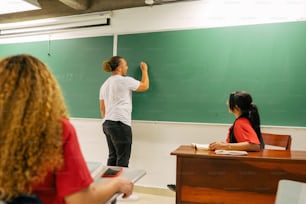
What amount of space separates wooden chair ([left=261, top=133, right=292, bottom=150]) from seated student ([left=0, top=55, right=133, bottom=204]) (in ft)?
6.65

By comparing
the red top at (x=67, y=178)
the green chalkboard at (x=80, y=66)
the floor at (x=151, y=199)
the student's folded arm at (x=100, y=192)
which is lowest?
the floor at (x=151, y=199)

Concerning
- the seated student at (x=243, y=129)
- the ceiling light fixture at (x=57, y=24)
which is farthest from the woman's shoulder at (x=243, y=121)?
the ceiling light fixture at (x=57, y=24)

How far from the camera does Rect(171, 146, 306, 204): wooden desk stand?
1779 millimetres

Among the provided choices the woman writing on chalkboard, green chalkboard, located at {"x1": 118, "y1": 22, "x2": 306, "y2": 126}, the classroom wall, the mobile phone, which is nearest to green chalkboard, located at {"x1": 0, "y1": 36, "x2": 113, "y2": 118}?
the classroom wall

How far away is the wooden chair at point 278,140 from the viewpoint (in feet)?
7.73

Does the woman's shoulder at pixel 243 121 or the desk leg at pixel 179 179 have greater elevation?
the woman's shoulder at pixel 243 121

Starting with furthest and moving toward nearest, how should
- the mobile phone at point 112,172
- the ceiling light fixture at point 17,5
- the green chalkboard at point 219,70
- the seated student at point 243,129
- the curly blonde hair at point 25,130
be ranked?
the ceiling light fixture at point 17,5 < the green chalkboard at point 219,70 < the seated student at point 243,129 < the mobile phone at point 112,172 < the curly blonde hair at point 25,130

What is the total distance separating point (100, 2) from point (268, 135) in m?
2.51

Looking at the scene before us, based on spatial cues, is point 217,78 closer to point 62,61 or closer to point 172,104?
point 172,104

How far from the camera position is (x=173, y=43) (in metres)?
3.13

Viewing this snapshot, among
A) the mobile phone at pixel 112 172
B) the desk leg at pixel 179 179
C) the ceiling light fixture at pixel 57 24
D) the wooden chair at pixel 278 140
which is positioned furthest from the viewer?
the ceiling light fixture at pixel 57 24

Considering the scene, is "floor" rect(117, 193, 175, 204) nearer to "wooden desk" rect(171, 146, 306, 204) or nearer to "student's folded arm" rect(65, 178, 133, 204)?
"wooden desk" rect(171, 146, 306, 204)

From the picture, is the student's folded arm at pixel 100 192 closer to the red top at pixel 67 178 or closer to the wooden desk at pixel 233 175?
the red top at pixel 67 178

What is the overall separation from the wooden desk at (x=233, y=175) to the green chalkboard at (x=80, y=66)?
1892 millimetres
